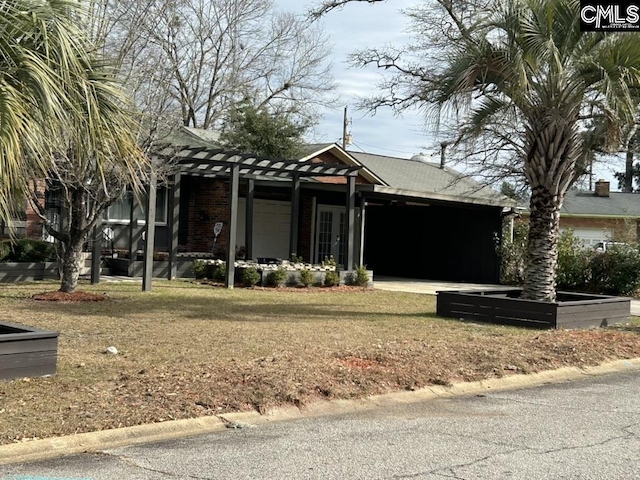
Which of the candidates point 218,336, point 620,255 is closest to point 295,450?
point 218,336

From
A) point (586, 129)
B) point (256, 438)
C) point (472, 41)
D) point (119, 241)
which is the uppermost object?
point (472, 41)

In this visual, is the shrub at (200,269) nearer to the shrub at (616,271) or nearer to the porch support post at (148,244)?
the porch support post at (148,244)

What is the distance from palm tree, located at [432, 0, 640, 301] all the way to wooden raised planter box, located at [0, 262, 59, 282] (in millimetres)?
10027

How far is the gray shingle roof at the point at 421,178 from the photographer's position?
996 inches

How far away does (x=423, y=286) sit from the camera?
22.6m

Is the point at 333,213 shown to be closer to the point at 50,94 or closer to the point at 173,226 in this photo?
the point at 173,226

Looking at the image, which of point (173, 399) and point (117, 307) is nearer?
point (173, 399)

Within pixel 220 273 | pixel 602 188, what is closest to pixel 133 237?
pixel 220 273

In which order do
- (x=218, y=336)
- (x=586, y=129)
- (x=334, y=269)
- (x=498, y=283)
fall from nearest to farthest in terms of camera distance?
(x=218, y=336)
(x=586, y=129)
(x=334, y=269)
(x=498, y=283)

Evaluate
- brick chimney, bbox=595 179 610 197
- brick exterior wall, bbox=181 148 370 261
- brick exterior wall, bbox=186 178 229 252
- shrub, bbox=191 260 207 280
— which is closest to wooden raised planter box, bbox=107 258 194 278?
shrub, bbox=191 260 207 280

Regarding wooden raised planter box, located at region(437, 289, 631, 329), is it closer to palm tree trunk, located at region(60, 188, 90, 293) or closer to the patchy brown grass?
the patchy brown grass

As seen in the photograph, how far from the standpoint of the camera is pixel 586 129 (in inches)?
567

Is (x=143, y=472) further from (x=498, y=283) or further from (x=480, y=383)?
(x=498, y=283)

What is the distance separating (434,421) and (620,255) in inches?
648
